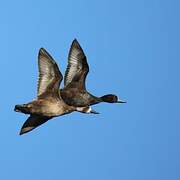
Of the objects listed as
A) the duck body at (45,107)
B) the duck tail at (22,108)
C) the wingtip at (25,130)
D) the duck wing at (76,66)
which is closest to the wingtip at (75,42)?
the duck wing at (76,66)

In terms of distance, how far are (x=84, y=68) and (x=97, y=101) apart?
207 centimetres

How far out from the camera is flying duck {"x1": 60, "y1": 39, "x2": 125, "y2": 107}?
44.5 m

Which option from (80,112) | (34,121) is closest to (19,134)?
(34,121)

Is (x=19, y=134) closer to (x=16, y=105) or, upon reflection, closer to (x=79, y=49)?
(x=16, y=105)

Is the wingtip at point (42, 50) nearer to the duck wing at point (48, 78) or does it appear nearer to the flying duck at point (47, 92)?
the flying duck at point (47, 92)

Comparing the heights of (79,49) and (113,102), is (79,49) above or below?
above

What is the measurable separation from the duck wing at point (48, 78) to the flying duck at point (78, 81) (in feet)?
11.5

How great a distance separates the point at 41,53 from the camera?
41.0 metres

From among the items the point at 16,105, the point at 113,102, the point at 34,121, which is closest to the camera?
the point at 16,105

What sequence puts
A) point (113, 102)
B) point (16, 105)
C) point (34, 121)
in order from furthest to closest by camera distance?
point (113, 102), point (34, 121), point (16, 105)

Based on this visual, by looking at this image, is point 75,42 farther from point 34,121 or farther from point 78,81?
point 34,121

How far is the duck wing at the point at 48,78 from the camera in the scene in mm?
40531

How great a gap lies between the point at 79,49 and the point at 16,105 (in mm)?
7025

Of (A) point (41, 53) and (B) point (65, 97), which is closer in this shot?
(A) point (41, 53)
